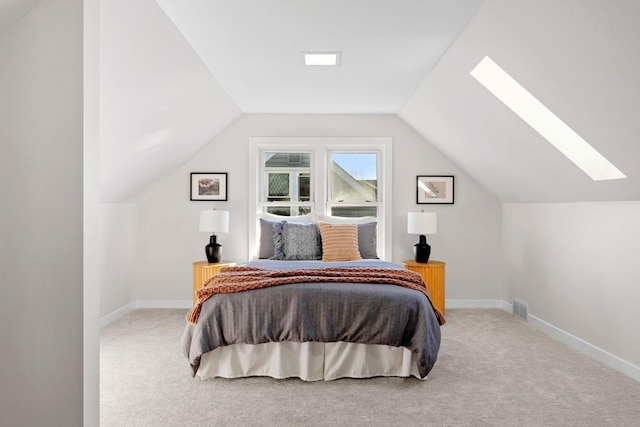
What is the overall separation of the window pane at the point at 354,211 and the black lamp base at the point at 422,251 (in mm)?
805

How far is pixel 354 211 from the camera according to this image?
5.92 meters

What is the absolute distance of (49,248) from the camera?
1.90m

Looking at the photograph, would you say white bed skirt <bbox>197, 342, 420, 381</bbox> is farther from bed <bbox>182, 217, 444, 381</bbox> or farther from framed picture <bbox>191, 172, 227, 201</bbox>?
framed picture <bbox>191, 172, 227, 201</bbox>

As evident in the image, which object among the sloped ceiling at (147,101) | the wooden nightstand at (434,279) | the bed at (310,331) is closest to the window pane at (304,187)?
the sloped ceiling at (147,101)

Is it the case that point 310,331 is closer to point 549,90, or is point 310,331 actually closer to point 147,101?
point 147,101

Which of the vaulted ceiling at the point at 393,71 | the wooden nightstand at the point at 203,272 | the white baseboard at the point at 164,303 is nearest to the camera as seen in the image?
the vaulted ceiling at the point at 393,71

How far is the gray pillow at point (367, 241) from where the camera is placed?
5.04m

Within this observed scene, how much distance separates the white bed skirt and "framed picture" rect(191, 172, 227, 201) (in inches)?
106

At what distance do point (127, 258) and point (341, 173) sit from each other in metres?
2.65

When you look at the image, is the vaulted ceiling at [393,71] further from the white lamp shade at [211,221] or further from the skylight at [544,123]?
the white lamp shade at [211,221]

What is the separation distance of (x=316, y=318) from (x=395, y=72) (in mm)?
2153

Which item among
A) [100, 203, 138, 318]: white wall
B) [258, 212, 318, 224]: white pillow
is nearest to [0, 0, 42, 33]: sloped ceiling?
[100, 203, 138, 318]: white wall

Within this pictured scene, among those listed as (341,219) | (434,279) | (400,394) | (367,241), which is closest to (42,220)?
(400,394)

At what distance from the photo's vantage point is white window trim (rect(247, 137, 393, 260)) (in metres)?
5.72
